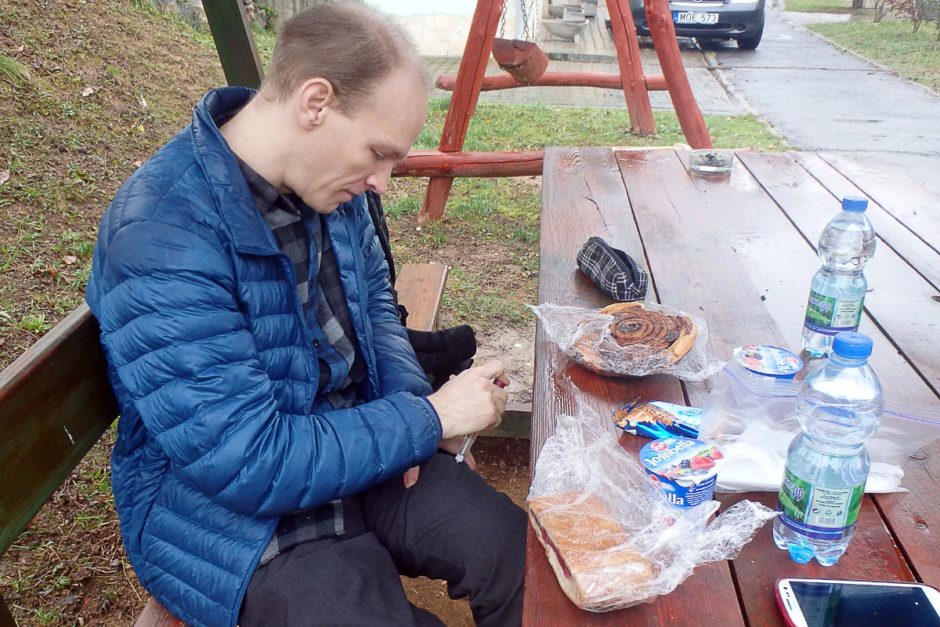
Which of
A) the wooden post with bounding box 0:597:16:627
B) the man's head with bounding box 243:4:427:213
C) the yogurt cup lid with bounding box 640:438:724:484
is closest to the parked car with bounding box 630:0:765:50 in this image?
the man's head with bounding box 243:4:427:213

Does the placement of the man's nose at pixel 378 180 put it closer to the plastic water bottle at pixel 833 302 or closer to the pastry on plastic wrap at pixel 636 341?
the pastry on plastic wrap at pixel 636 341

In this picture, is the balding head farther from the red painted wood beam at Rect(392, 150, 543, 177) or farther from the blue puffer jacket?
the red painted wood beam at Rect(392, 150, 543, 177)

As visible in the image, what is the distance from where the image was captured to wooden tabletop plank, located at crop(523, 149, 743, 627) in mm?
1041

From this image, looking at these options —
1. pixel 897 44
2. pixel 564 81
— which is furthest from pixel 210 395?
pixel 897 44

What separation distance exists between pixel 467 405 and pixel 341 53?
71cm

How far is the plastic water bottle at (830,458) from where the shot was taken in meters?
1.07

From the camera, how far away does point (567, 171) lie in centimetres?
312

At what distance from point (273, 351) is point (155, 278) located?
27cm

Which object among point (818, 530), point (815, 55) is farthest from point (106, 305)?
point (815, 55)

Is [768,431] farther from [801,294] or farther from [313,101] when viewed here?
[313,101]

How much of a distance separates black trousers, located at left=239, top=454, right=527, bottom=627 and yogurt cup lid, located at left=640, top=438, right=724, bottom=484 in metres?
0.47

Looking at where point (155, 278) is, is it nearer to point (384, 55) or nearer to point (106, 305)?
point (106, 305)

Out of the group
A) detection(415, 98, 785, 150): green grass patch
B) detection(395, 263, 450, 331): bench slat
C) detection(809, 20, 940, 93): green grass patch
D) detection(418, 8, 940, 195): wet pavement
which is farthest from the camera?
detection(809, 20, 940, 93): green grass patch

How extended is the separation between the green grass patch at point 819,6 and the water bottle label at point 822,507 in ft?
72.5
